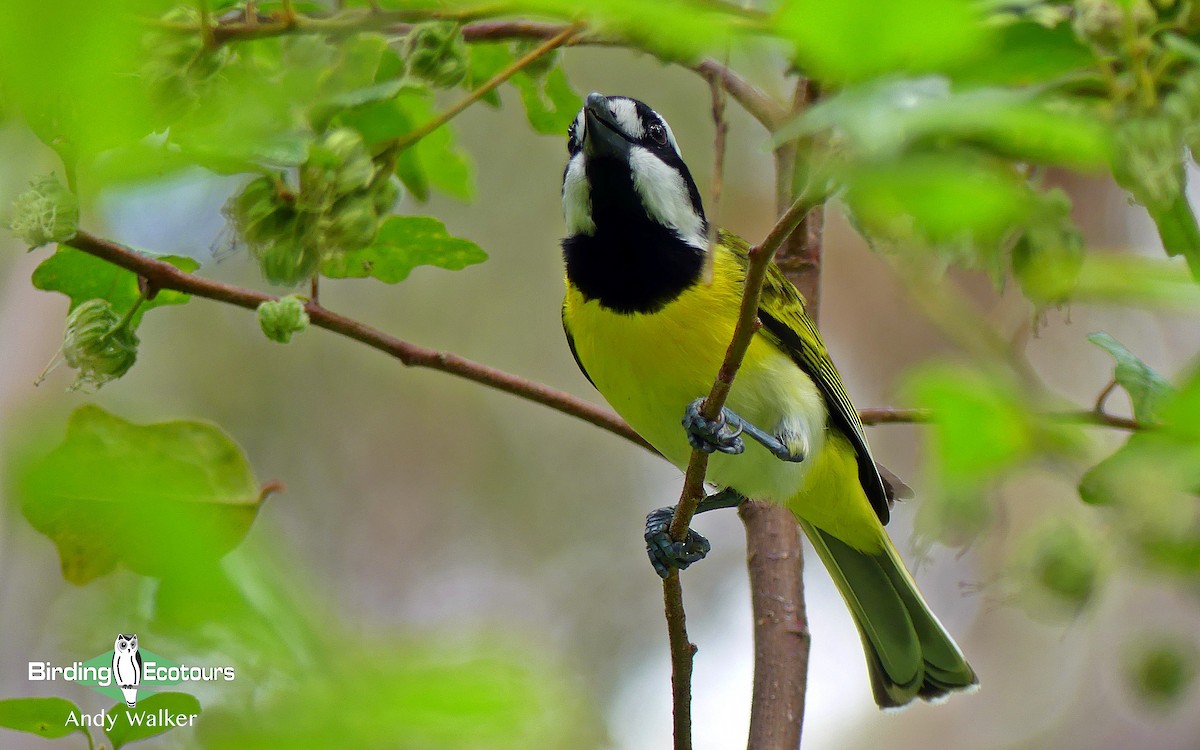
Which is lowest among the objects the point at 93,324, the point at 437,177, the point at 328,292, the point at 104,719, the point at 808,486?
the point at 104,719

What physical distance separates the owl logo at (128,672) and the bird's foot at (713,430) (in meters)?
0.93

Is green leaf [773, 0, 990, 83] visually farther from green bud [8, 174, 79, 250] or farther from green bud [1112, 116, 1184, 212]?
green bud [8, 174, 79, 250]

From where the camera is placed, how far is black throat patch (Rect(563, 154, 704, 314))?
2.60 m

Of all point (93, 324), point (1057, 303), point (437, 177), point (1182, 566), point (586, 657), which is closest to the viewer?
point (1182, 566)

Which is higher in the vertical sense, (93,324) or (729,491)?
(93,324)

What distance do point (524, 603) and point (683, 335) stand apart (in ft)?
18.6

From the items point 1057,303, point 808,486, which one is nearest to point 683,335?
point 808,486

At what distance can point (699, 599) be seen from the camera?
316 inches

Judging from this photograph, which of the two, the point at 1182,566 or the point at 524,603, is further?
the point at 524,603

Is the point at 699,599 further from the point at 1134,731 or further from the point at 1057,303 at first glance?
the point at 1057,303

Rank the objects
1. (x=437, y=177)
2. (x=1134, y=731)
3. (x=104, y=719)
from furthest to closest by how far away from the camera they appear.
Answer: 1. (x=1134, y=731)
2. (x=437, y=177)
3. (x=104, y=719)

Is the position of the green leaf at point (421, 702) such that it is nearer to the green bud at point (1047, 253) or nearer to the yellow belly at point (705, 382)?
the green bud at point (1047, 253)

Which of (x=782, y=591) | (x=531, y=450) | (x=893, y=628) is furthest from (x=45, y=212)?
(x=531, y=450)

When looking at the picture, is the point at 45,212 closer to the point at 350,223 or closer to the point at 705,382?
the point at 350,223
